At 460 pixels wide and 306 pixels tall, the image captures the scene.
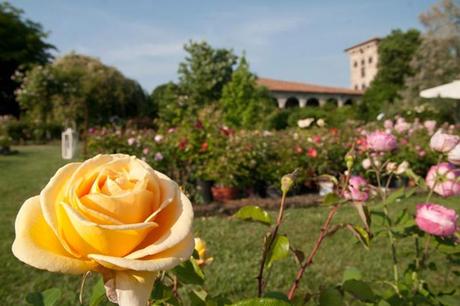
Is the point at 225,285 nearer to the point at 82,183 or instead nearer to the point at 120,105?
the point at 82,183

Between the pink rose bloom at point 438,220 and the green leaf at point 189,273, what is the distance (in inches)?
20.2

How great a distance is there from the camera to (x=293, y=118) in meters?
23.8

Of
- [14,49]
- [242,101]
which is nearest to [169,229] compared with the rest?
[242,101]

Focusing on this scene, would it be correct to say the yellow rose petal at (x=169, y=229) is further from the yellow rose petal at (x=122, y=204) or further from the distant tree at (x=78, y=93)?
the distant tree at (x=78, y=93)

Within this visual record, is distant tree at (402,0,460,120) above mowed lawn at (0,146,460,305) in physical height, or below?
above

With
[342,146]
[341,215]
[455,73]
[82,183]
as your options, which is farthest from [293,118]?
[82,183]

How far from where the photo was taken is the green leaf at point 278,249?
2.04 ft

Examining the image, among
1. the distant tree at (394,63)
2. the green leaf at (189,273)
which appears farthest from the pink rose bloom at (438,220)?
the distant tree at (394,63)

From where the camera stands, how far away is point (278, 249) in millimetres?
631

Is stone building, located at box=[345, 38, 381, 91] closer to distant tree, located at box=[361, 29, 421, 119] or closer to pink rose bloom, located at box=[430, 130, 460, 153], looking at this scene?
distant tree, located at box=[361, 29, 421, 119]

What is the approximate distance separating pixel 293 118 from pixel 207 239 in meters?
20.9

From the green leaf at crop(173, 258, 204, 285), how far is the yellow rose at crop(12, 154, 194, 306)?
0.87 ft

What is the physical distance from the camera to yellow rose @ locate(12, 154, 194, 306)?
0.37 m

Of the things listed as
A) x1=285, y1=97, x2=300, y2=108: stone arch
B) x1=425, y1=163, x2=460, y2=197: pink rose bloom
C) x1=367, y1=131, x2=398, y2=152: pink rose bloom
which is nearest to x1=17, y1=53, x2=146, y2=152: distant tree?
x1=367, y1=131, x2=398, y2=152: pink rose bloom
